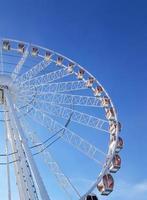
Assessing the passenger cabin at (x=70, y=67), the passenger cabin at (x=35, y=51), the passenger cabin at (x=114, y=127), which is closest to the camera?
the passenger cabin at (x=114, y=127)

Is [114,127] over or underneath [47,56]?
underneath

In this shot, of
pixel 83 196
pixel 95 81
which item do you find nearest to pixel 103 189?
pixel 83 196

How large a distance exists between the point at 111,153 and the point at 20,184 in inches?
306

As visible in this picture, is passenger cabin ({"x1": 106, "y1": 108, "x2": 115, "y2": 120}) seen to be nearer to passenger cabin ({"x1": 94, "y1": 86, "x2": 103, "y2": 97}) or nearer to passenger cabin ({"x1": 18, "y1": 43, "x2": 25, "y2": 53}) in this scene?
passenger cabin ({"x1": 94, "y1": 86, "x2": 103, "y2": 97})

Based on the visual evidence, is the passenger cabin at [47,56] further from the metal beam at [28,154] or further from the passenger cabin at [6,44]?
the metal beam at [28,154]

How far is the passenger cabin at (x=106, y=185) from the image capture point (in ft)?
90.8

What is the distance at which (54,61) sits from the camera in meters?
34.8

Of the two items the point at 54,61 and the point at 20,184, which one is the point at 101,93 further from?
the point at 20,184

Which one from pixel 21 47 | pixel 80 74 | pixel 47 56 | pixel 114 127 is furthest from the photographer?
pixel 80 74

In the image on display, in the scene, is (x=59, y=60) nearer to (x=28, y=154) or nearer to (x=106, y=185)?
(x=106, y=185)

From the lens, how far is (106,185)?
27750 millimetres

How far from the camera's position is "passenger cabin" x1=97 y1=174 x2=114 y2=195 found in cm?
2769

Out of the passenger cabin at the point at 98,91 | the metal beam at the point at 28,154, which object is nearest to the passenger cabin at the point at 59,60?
the passenger cabin at the point at 98,91

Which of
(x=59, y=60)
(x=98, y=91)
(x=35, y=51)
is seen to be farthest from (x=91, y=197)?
(x=35, y=51)
